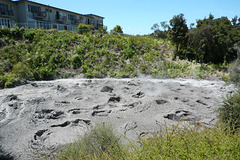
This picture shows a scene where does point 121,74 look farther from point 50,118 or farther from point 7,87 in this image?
point 50,118

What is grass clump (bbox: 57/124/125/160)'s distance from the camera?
3332 millimetres

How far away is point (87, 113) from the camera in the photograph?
622 cm

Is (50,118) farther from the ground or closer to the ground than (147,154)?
closer to the ground

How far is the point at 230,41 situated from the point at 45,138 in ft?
52.5

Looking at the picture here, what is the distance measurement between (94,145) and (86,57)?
483 inches

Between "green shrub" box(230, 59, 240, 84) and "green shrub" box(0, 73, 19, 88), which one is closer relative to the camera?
"green shrub" box(0, 73, 19, 88)

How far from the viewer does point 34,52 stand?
48.0 ft

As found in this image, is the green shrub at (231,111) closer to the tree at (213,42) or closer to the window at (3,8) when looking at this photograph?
the tree at (213,42)

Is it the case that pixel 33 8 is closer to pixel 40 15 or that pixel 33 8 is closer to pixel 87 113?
pixel 40 15

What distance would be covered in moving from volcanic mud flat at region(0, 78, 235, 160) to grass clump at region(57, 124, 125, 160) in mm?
583

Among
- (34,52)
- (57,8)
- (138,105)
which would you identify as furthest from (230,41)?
(57,8)

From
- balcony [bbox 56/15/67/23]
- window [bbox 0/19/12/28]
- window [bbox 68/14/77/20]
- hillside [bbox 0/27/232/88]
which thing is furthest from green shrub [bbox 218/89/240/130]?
window [bbox 68/14/77/20]

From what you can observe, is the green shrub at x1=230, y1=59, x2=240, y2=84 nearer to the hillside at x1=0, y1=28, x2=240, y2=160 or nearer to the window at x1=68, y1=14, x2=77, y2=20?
the hillside at x1=0, y1=28, x2=240, y2=160

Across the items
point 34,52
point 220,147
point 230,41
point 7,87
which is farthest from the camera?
point 230,41
